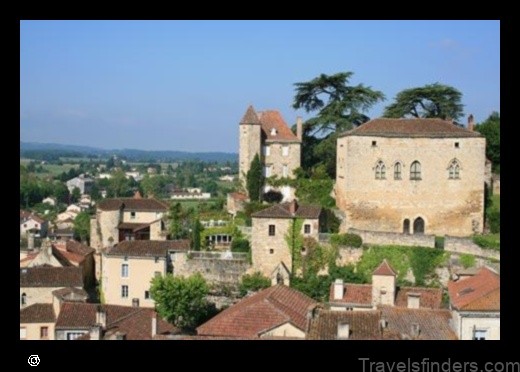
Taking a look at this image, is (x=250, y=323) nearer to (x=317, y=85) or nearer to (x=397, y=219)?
(x=397, y=219)

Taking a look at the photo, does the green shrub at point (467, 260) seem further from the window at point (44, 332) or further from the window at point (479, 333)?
the window at point (44, 332)

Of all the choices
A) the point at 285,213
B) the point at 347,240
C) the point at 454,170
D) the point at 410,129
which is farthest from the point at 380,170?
the point at 285,213

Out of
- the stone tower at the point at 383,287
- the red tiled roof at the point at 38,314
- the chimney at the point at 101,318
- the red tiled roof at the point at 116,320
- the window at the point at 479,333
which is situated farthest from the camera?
the red tiled roof at the point at 38,314

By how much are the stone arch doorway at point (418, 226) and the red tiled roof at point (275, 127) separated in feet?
23.6

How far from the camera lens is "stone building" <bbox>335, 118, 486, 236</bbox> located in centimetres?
3034

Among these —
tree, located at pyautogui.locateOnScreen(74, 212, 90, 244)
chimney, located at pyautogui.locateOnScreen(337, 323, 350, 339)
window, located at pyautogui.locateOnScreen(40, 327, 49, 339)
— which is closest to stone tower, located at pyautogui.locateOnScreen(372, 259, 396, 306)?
chimney, located at pyautogui.locateOnScreen(337, 323, 350, 339)

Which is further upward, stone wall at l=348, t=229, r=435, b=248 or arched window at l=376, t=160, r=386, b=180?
arched window at l=376, t=160, r=386, b=180

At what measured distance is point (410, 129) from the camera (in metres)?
30.6

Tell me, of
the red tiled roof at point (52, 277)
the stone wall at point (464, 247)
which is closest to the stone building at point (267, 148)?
the red tiled roof at point (52, 277)

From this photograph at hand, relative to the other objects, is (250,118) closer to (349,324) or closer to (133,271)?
(133,271)

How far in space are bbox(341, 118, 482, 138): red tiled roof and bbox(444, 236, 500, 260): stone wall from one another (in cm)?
496

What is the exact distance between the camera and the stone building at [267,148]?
34.4 meters

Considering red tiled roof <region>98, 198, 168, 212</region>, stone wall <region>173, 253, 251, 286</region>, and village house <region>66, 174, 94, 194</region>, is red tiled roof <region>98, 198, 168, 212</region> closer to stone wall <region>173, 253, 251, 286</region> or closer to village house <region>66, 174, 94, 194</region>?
stone wall <region>173, 253, 251, 286</region>
